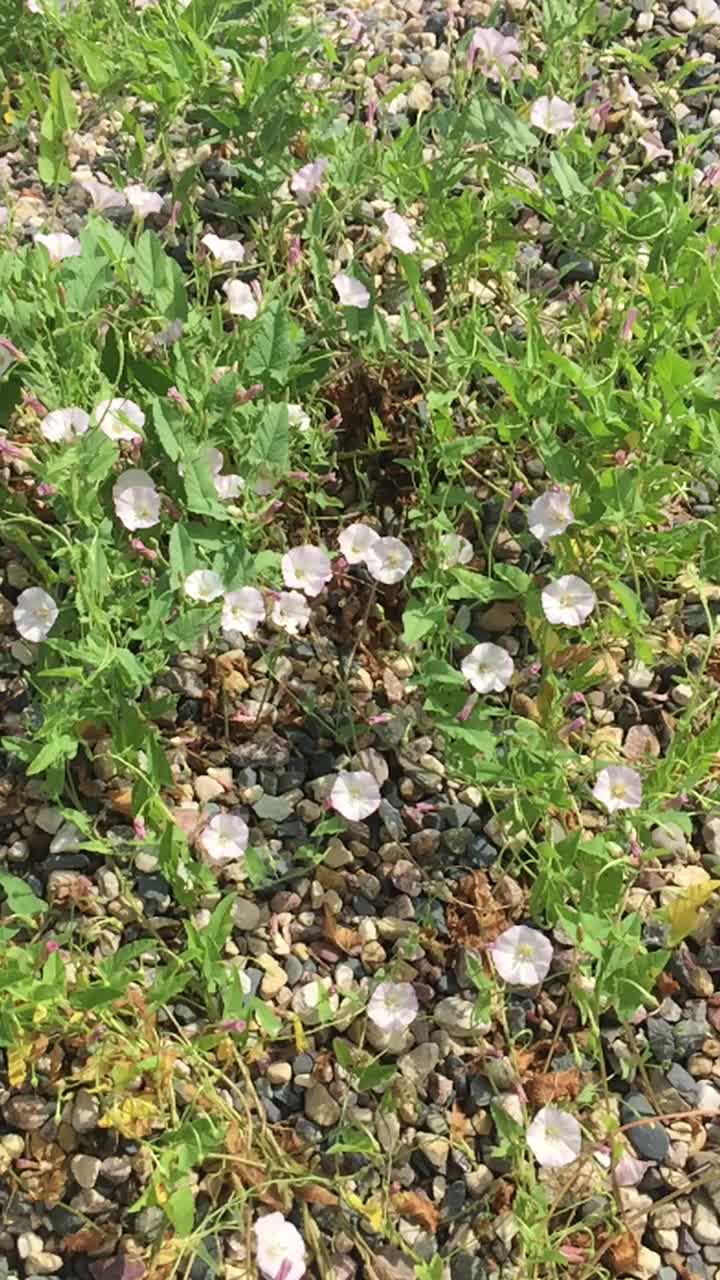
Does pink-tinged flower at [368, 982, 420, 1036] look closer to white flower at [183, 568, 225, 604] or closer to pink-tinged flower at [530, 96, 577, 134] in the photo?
white flower at [183, 568, 225, 604]

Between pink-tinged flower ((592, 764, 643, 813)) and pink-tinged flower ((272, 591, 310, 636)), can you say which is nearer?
pink-tinged flower ((592, 764, 643, 813))

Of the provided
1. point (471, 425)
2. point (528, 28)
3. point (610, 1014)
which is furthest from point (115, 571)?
point (528, 28)

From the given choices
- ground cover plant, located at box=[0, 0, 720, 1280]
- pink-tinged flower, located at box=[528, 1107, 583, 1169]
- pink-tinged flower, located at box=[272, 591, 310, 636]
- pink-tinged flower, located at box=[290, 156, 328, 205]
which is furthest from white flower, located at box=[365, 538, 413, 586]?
pink-tinged flower, located at box=[528, 1107, 583, 1169]

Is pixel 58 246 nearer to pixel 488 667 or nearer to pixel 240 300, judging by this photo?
pixel 240 300

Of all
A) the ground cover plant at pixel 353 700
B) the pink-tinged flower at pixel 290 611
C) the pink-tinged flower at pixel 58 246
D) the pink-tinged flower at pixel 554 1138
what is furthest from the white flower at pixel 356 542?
the pink-tinged flower at pixel 554 1138

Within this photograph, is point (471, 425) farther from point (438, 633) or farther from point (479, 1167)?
point (479, 1167)
